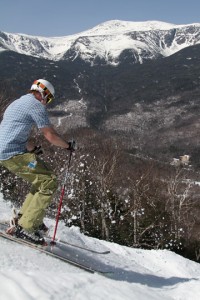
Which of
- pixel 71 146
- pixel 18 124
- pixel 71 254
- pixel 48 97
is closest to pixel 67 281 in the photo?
pixel 71 146

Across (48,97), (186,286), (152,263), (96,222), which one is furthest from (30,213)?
(96,222)

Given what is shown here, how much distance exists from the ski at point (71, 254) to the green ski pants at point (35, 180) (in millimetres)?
366

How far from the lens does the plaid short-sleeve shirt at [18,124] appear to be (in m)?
7.06

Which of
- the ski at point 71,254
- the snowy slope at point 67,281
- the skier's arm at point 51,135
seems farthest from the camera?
the ski at point 71,254

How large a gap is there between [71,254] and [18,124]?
303 centimetres

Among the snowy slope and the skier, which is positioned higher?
the skier

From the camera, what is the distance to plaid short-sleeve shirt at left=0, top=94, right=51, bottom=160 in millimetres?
7059

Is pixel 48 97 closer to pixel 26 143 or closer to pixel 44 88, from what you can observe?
pixel 44 88

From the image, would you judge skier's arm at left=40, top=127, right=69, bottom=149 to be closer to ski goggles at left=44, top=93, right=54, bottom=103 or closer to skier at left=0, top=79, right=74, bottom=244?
skier at left=0, top=79, right=74, bottom=244

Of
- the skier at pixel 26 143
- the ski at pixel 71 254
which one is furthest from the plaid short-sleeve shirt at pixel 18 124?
the ski at pixel 71 254

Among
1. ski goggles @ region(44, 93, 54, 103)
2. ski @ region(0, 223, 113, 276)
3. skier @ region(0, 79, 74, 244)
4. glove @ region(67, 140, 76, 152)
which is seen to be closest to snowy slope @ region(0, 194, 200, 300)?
ski @ region(0, 223, 113, 276)

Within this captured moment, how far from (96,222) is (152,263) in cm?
3750

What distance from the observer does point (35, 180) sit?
7.40 meters

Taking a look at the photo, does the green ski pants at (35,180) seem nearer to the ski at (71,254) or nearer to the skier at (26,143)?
the skier at (26,143)
